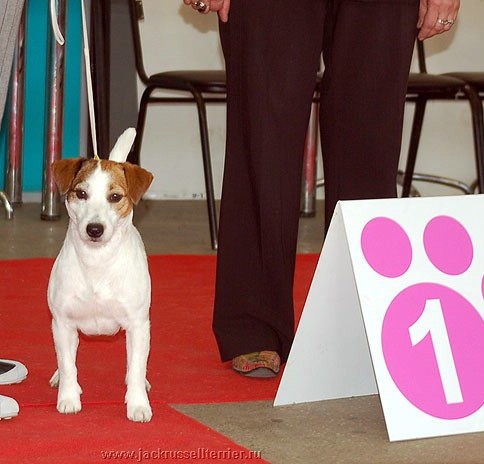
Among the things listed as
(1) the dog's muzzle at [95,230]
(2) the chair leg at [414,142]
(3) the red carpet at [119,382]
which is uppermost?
(1) the dog's muzzle at [95,230]

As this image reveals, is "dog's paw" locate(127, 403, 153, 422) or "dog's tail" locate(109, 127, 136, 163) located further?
"dog's tail" locate(109, 127, 136, 163)

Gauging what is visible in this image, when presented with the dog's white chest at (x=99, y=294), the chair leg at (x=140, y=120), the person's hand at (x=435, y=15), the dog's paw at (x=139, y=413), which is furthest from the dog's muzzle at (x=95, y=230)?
the chair leg at (x=140, y=120)

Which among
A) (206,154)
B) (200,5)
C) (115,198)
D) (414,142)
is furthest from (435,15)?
(414,142)

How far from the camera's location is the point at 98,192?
2229 millimetres

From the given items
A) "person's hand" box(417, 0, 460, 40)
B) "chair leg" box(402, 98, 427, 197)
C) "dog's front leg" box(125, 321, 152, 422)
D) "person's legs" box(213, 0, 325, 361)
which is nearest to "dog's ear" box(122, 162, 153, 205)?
"dog's front leg" box(125, 321, 152, 422)

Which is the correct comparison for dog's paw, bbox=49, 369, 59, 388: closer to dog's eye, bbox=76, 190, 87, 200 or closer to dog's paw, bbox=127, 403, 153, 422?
dog's paw, bbox=127, 403, 153, 422

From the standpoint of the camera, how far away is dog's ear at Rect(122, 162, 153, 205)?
2277 millimetres

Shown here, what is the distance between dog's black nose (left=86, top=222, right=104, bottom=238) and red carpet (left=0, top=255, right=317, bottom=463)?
0.38 metres

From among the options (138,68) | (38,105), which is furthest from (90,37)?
(38,105)

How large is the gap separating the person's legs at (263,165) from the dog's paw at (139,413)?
43 centimetres

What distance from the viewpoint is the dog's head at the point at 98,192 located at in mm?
2201

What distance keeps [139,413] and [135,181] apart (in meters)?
0.47

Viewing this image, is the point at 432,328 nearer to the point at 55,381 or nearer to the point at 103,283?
the point at 103,283

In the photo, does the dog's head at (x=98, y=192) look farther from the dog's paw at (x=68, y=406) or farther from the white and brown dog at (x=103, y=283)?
the dog's paw at (x=68, y=406)
